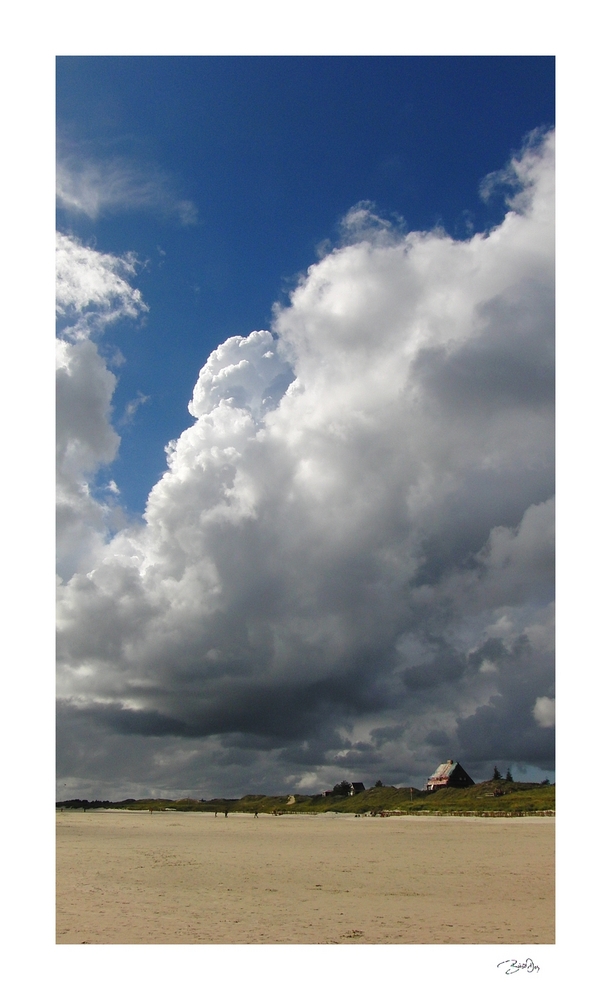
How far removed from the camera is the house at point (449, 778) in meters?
104

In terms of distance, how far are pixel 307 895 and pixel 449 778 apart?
95.8 metres

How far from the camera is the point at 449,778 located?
105062mm

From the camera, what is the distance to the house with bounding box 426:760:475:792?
103812 mm

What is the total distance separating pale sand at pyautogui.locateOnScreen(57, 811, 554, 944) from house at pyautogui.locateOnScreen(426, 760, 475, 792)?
78.1 meters

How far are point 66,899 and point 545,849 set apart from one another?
2368 centimetres

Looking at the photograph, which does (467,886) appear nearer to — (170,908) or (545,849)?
(170,908)

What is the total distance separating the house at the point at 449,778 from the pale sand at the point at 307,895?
256 ft
